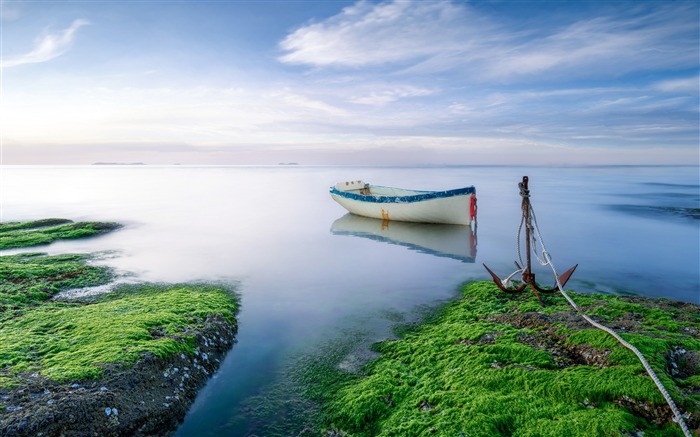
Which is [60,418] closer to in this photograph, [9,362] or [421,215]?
[9,362]

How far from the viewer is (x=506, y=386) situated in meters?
6.03

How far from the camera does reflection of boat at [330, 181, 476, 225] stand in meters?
22.0

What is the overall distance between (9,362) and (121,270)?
8561mm

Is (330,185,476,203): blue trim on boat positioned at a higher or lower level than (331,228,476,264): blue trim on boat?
higher

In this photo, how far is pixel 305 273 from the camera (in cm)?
1495

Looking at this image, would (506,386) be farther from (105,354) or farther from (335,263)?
(335,263)

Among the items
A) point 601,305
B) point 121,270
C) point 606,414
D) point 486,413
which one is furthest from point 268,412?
point 121,270

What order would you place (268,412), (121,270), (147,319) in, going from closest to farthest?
(268,412) < (147,319) < (121,270)

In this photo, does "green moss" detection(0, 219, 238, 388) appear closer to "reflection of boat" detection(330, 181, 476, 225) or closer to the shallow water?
the shallow water

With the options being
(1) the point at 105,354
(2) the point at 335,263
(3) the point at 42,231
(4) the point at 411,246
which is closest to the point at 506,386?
(1) the point at 105,354

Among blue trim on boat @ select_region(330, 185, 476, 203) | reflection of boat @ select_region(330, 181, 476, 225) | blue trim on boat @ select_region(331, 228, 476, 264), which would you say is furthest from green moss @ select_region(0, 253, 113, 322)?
reflection of boat @ select_region(330, 181, 476, 225)

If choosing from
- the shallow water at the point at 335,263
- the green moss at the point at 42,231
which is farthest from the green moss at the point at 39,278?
the green moss at the point at 42,231

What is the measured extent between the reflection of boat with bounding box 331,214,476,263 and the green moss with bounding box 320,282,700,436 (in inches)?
346

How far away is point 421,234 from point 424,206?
6.42 ft
